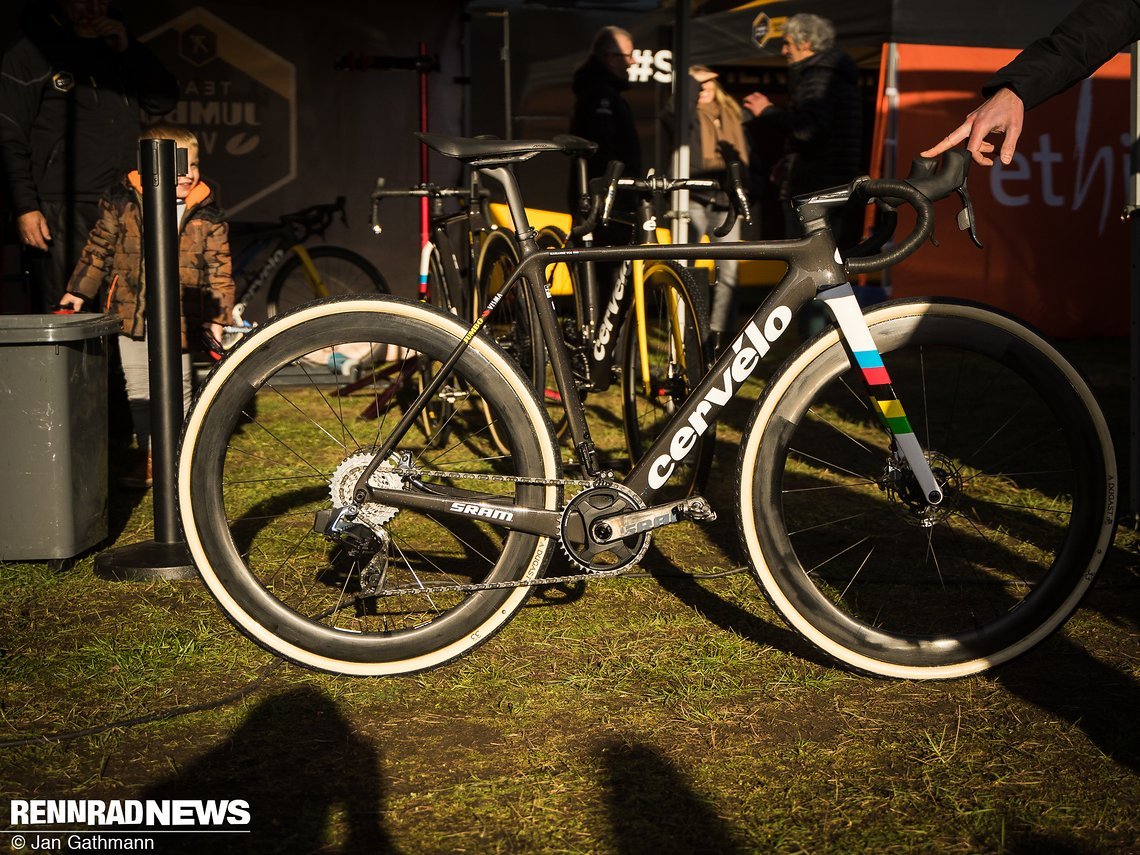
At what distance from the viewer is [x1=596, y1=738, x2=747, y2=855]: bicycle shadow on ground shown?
101 inches

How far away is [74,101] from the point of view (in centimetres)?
725

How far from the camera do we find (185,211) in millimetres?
6039

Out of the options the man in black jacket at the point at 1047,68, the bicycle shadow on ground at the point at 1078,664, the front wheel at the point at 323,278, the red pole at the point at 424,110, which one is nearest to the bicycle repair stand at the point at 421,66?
the red pole at the point at 424,110

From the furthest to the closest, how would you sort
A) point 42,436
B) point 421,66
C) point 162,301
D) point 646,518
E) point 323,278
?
point 323,278 < point 421,66 < point 162,301 < point 42,436 < point 646,518

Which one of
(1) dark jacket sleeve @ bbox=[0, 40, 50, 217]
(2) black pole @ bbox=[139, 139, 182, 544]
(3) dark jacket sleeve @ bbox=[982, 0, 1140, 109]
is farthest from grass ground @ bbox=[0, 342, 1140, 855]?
(1) dark jacket sleeve @ bbox=[0, 40, 50, 217]

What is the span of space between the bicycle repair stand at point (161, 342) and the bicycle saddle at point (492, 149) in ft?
3.93

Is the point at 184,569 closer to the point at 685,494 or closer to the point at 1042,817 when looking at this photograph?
the point at 685,494

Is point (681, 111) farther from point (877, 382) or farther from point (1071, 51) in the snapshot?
point (877, 382)

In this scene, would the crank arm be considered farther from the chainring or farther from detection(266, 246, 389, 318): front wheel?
detection(266, 246, 389, 318): front wheel

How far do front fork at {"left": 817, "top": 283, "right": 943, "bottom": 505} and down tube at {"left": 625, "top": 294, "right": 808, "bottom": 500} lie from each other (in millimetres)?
120

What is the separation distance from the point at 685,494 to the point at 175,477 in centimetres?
218

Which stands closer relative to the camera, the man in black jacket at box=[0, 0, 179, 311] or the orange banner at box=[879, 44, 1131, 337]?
the man in black jacket at box=[0, 0, 179, 311]

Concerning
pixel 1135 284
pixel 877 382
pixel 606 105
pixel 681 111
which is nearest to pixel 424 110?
pixel 681 111

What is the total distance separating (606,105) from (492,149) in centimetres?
591
